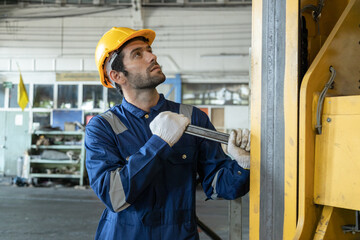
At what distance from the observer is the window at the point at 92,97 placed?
1102 centimetres

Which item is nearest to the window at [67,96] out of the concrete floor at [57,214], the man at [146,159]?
the concrete floor at [57,214]

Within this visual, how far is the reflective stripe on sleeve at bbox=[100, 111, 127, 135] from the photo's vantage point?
6.17 feet

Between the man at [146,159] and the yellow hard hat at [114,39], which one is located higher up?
the yellow hard hat at [114,39]

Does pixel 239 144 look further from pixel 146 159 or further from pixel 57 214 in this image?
pixel 57 214

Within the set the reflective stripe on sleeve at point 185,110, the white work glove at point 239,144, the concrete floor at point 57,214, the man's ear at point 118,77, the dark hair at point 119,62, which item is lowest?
the concrete floor at point 57,214

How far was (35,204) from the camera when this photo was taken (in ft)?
22.8

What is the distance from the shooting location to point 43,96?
11195 millimetres

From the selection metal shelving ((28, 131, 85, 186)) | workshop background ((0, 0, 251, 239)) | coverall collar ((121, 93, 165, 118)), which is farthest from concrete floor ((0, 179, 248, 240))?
coverall collar ((121, 93, 165, 118))

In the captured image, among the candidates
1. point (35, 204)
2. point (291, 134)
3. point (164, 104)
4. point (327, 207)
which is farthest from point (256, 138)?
point (35, 204)

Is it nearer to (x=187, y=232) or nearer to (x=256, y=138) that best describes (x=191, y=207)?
(x=187, y=232)

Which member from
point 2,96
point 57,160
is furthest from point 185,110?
point 2,96

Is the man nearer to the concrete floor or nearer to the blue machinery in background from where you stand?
the concrete floor

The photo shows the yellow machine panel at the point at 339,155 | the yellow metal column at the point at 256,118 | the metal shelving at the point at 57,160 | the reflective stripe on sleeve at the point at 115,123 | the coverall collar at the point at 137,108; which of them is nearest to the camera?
the yellow machine panel at the point at 339,155

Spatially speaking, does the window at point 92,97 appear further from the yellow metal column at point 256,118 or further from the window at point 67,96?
the yellow metal column at point 256,118
